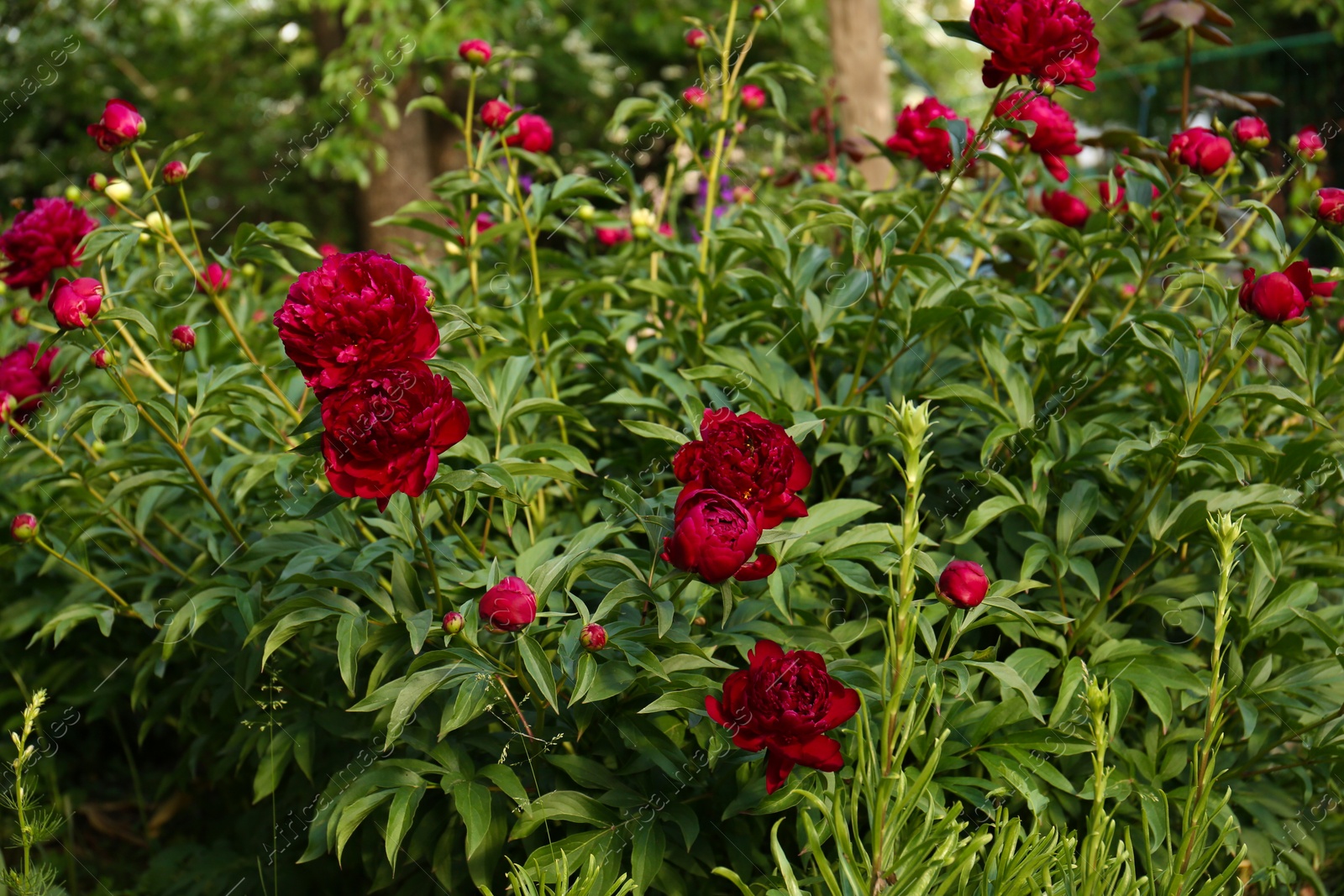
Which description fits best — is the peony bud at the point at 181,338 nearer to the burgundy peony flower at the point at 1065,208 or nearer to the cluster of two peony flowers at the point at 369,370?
the cluster of two peony flowers at the point at 369,370

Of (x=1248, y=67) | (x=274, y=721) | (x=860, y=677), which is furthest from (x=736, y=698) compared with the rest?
(x=1248, y=67)

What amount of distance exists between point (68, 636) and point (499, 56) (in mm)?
1825

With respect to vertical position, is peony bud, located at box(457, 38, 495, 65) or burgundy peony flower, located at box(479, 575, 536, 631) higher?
peony bud, located at box(457, 38, 495, 65)

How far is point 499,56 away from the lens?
2.48 metres

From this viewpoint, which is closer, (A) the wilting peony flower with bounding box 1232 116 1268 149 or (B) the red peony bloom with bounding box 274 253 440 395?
(B) the red peony bloom with bounding box 274 253 440 395

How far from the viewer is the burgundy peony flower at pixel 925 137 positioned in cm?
239

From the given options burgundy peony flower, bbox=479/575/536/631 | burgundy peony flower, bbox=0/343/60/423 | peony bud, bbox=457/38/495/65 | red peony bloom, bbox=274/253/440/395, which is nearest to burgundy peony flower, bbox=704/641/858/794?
burgundy peony flower, bbox=479/575/536/631

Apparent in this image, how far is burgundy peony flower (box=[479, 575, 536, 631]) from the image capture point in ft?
4.66

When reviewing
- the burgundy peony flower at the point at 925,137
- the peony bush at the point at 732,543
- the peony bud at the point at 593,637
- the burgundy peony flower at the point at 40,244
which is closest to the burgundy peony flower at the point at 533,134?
the peony bush at the point at 732,543

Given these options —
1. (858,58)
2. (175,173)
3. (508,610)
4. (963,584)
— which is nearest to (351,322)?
(508,610)

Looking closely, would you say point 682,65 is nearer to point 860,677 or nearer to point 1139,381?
point 1139,381

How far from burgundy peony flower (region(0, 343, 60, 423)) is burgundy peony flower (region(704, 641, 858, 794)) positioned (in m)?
1.45

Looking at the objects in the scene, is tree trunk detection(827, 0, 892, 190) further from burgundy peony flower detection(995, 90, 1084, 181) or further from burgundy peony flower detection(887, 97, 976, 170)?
burgundy peony flower detection(995, 90, 1084, 181)

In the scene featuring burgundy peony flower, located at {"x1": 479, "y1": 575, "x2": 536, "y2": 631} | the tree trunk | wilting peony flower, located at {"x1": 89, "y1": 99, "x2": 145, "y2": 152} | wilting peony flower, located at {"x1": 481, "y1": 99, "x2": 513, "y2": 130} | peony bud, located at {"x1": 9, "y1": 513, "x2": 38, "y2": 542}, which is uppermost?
wilting peony flower, located at {"x1": 89, "y1": 99, "x2": 145, "y2": 152}
